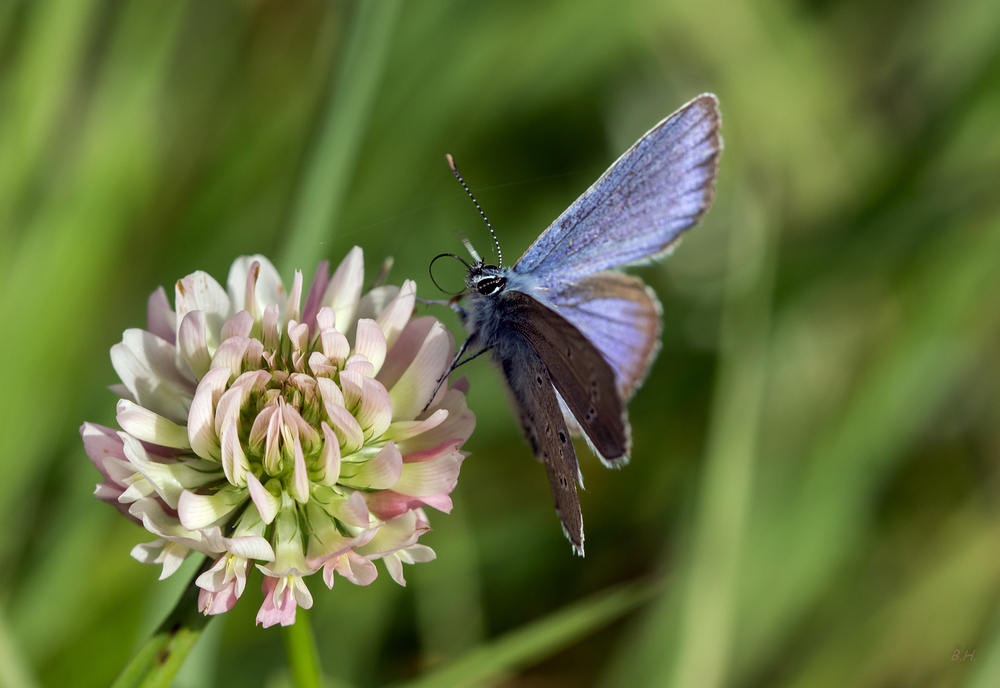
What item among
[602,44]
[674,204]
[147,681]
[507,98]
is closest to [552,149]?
[507,98]

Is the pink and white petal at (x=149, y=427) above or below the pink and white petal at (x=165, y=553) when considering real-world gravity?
A: above

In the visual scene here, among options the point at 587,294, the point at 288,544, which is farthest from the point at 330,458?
the point at 587,294

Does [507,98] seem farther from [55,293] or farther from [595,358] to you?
[595,358]

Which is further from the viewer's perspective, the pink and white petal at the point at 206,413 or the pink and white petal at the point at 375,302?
the pink and white petal at the point at 375,302

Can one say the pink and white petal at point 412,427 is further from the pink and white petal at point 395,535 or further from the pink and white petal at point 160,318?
the pink and white petal at point 160,318

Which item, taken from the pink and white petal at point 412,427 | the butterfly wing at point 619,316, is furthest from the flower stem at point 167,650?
the butterfly wing at point 619,316

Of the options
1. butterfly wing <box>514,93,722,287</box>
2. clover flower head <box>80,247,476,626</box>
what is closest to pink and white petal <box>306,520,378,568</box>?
clover flower head <box>80,247,476,626</box>

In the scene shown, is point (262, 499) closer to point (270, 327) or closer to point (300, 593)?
point (300, 593)
